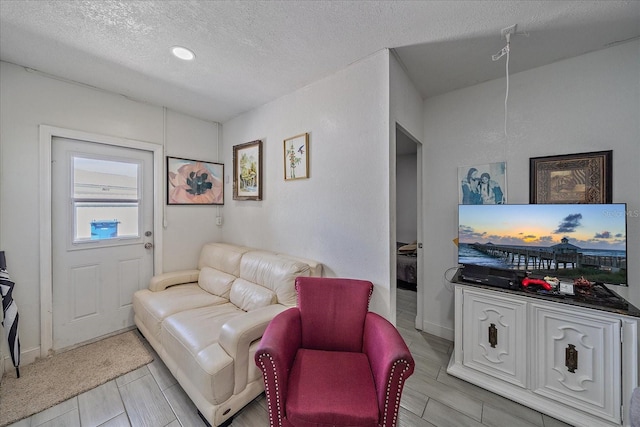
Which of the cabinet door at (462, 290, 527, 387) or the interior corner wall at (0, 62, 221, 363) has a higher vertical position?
the interior corner wall at (0, 62, 221, 363)

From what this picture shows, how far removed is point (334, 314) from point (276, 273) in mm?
694

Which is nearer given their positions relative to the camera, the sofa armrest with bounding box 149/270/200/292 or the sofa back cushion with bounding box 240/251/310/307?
the sofa back cushion with bounding box 240/251/310/307

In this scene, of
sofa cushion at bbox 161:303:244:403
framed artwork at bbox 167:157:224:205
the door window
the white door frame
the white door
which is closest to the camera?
sofa cushion at bbox 161:303:244:403

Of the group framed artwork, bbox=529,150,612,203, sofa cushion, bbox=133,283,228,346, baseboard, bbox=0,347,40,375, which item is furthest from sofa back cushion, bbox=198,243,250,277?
framed artwork, bbox=529,150,612,203

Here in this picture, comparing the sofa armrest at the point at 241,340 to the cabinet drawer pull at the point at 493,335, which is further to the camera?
the cabinet drawer pull at the point at 493,335

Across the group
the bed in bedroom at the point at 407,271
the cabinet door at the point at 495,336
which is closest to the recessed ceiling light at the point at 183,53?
the cabinet door at the point at 495,336

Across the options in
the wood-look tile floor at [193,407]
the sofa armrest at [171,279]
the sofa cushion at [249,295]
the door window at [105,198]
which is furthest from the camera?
the sofa armrest at [171,279]

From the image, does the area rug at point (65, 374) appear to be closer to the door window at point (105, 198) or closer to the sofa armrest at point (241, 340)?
the door window at point (105, 198)

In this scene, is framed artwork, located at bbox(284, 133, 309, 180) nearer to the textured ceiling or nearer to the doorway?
the textured ceiling

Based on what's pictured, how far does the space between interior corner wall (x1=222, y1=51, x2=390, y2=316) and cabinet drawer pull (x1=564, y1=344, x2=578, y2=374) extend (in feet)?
3.81

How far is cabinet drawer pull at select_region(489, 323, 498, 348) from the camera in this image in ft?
6.01

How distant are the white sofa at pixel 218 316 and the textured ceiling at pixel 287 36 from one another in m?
1.74

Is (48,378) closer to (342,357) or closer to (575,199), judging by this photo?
(342,357)

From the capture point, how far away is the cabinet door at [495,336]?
1.74m
